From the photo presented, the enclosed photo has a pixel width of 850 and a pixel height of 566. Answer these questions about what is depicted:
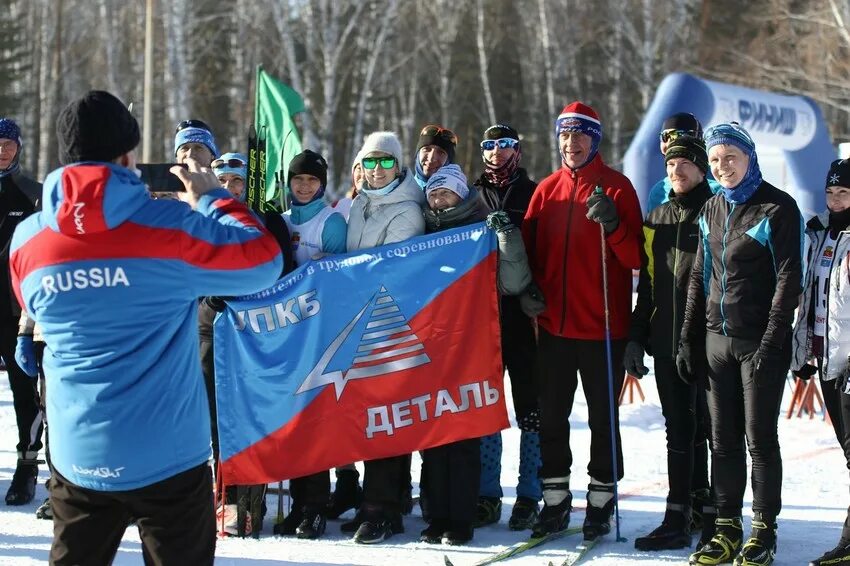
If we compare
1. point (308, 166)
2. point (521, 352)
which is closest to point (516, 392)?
point (521, 352)

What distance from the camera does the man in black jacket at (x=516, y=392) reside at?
18.2ft

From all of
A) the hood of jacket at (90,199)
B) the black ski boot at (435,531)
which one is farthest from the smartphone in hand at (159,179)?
the black ski boot at (435,531)

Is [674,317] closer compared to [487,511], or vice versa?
[674,317]

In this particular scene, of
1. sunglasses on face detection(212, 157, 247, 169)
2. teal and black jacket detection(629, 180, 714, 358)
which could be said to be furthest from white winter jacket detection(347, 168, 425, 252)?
teal and black jacket detection(629, 180, 714, 358)

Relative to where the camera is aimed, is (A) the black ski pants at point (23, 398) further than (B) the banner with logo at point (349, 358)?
Yes

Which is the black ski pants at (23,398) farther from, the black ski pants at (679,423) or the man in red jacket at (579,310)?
the black ski pants at (679,423)

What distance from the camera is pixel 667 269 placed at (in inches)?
201

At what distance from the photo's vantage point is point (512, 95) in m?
40.3

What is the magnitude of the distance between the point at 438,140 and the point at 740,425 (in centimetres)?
245

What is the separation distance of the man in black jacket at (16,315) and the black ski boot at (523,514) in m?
2.88

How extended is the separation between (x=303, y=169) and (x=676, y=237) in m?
1.95

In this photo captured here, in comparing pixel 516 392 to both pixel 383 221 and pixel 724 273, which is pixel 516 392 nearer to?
pixel 383 221

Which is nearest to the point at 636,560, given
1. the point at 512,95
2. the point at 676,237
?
the point at 676,237

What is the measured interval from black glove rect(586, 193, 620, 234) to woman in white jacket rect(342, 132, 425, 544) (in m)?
0.93
